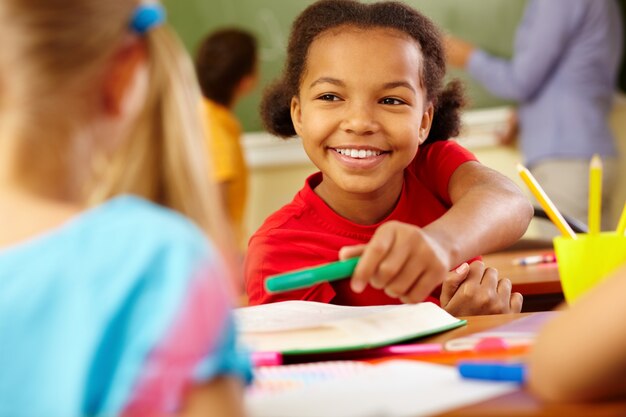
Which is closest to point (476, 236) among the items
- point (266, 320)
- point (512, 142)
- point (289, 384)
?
point (266, 320)

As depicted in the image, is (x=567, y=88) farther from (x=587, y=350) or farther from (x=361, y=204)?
(x=587, y=350)

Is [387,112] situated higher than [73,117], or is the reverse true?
[73,117]

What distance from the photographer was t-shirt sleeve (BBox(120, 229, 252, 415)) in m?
0.56

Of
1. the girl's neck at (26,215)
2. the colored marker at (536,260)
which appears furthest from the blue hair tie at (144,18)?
the colored marker at (536,260)

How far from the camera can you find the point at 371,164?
1.45 meters

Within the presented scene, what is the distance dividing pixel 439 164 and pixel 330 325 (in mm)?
575

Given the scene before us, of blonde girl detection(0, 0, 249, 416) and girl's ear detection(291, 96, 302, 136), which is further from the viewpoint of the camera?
girl's ear detection(291, 96, 302, 136)

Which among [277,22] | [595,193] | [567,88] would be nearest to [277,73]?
[277,22]

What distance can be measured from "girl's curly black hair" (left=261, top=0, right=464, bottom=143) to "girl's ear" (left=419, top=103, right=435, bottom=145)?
0.02 meters

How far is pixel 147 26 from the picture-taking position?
66 cm

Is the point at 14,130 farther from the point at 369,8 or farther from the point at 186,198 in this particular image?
the point at 369,8

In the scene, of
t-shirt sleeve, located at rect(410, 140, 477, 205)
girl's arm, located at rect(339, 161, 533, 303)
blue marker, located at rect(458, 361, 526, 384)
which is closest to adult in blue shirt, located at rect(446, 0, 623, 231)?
t-shirt sleeve, located at rect(410, 140, 477, 205)

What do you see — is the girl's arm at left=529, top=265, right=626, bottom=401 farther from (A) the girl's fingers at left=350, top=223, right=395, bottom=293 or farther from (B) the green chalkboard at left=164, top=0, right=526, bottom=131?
(B) the green chalkboard at left=164, top=0, right=526, bottom=131

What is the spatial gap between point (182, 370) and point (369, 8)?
104 centimetres
